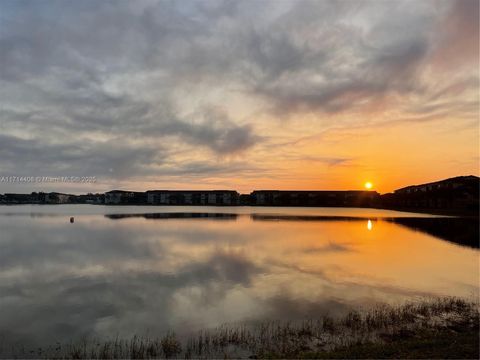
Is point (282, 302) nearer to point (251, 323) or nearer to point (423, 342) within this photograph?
point (251, 323)

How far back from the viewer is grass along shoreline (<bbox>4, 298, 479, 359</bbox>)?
11.1 metres

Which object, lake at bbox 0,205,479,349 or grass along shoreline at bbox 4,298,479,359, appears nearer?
grass along shoreline at bbox 4,298,479,359

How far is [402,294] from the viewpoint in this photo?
2034cm

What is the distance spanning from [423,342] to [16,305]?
1775 cm

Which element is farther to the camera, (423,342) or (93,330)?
(93,330)

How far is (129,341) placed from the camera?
526 inches

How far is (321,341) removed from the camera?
13000 millimetres

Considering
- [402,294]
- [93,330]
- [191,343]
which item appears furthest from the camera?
[402,294]

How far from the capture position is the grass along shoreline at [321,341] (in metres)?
11.1

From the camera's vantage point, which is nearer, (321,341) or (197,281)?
(321,341)

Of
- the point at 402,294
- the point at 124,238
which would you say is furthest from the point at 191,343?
the point at 124,238

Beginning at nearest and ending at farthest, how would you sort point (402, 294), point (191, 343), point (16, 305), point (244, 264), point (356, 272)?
point (191, 343)
point (16, 305)
point (402, 294)
point (356, 272)
point (244, 264)

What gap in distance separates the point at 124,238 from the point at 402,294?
33.9 metres

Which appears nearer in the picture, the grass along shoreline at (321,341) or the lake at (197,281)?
the grass along shoreline at (321,341)
